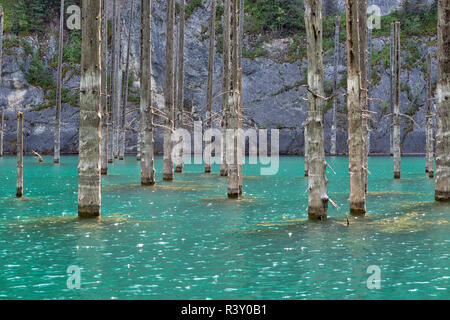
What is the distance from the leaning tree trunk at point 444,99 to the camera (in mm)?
20734

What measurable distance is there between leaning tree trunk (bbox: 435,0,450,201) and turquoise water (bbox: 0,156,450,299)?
1.24 metres

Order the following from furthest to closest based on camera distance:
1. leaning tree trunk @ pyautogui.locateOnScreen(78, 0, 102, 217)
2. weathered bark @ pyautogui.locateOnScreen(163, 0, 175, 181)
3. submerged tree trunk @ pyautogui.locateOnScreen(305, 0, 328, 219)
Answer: weathered bark @ pyautogui.locateOnScreen(163, 0, 175, 181) → leaning tree trunk @ pyautogui.locateOnScreen(78, 0, 102, 217) → submerged tree trunk @ pyautogui.locateOnScreen(305, 0, 328, 219)

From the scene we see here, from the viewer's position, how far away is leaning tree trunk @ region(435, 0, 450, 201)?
20734 mm

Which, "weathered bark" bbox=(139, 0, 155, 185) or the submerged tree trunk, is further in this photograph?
"weathered bark" bbox=(139, 0, 155, 185)

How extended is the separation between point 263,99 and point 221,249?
5971cm

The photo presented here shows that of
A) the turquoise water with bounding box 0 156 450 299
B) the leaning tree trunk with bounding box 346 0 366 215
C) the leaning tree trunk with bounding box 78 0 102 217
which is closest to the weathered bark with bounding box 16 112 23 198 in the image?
the turquoise water with bounding box 0 156 450 299

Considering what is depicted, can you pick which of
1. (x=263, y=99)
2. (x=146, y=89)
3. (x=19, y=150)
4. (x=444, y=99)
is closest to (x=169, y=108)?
(x=146, y=89)

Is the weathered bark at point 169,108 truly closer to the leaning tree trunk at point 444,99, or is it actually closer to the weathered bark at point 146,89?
the weathered bark at point 146,89

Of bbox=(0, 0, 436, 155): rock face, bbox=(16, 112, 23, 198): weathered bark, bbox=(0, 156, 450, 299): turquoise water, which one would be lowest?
bbox=(0, 156, 450, 299): turquoise water

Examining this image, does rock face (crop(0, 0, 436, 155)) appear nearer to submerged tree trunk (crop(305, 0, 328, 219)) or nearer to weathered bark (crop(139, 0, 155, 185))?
weathered bark (crop(139, 0, 155, 185))

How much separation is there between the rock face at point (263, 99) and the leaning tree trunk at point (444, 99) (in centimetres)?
4612

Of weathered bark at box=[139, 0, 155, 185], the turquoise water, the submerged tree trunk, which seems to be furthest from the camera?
weathered bark at box=[139, 0, 155, 185]

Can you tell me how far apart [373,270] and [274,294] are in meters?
2.48

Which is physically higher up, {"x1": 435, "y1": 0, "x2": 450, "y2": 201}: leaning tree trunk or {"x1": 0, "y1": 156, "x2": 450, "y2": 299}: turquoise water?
{"x1": 435, "y1": 0, "x2": 450, "y2": 201}: leaning tree trunk
